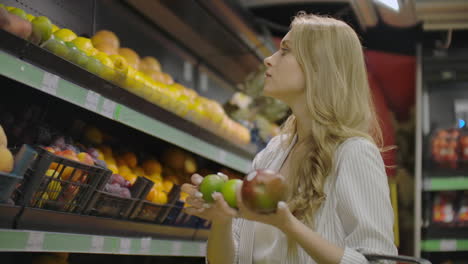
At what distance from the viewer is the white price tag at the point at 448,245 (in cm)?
413

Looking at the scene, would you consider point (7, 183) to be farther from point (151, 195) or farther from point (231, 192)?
point (151, 195)

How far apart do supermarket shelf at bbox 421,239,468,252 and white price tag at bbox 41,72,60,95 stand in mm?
3272

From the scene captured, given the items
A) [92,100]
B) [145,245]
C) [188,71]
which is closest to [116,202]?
[145,245]

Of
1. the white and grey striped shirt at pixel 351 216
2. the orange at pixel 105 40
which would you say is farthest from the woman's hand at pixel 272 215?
the orange at pixel 105 40

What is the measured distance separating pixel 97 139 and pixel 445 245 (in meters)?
2.76

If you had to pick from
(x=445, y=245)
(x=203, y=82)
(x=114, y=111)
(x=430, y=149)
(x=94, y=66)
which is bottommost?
(x=445, y=245)

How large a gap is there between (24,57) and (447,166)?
11.5 feet

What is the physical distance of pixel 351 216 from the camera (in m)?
1.43

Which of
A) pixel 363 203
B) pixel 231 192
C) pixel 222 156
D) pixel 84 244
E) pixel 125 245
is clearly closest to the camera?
pixel 231 192

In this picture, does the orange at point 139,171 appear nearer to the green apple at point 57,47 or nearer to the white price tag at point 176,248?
the white price tag at point 176,248

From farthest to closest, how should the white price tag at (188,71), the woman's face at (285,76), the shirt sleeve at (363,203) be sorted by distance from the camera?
the white price tag at (188,71) < the woman's face at (285,76) < the shirt sleeve at (363,203)

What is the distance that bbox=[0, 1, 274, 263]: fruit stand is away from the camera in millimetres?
1641

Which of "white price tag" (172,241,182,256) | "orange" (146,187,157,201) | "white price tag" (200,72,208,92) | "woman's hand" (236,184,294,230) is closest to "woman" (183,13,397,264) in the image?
"woman's hand" (236,184,294,230)

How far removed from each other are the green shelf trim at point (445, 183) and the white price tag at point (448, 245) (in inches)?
14.7
